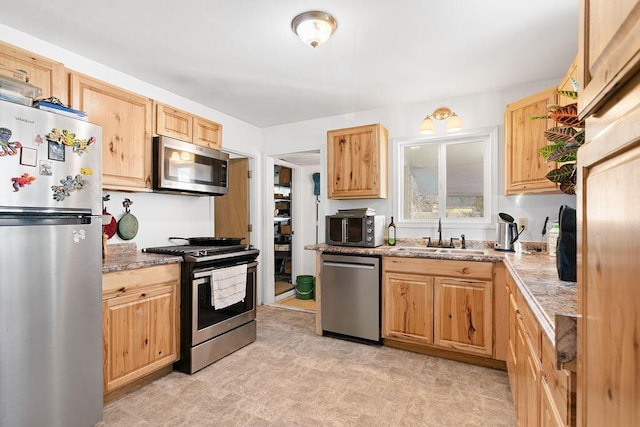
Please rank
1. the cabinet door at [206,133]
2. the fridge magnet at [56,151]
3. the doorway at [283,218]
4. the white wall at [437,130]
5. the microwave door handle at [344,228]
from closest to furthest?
the fridge magnet at [56,151] → the white wall at [437,130] → the cabinet door at [206,133] → the microwave door handle at [344,228] → the doorway at [283,218]

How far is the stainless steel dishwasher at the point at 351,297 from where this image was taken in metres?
2.94

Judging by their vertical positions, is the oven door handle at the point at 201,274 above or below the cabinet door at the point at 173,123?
below

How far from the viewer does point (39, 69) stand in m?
1.95

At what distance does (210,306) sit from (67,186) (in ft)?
4.38

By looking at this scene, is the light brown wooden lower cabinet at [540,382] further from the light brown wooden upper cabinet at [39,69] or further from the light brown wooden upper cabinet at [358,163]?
the light brown wooden upper cabinet at [39,69]

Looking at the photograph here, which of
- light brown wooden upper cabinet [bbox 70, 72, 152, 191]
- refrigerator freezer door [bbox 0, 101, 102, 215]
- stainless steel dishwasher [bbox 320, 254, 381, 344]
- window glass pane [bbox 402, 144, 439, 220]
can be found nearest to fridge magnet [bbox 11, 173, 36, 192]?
refrigerator freezer door [bbox 0, 101, 102, 215]

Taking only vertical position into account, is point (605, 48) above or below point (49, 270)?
above

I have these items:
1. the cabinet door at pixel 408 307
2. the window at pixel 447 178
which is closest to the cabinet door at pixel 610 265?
the cabinet door at pixel 408 307

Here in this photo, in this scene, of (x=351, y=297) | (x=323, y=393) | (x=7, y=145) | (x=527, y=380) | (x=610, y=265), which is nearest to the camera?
(x=610, y=265)

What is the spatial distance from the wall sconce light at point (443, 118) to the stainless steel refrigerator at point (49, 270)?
106 inches

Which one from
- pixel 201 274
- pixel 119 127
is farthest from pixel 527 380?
pixel 119 127

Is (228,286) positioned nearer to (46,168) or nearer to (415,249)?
(46,168)

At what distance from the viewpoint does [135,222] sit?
2.77m

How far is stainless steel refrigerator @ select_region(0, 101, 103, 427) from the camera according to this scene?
148 centimetres
